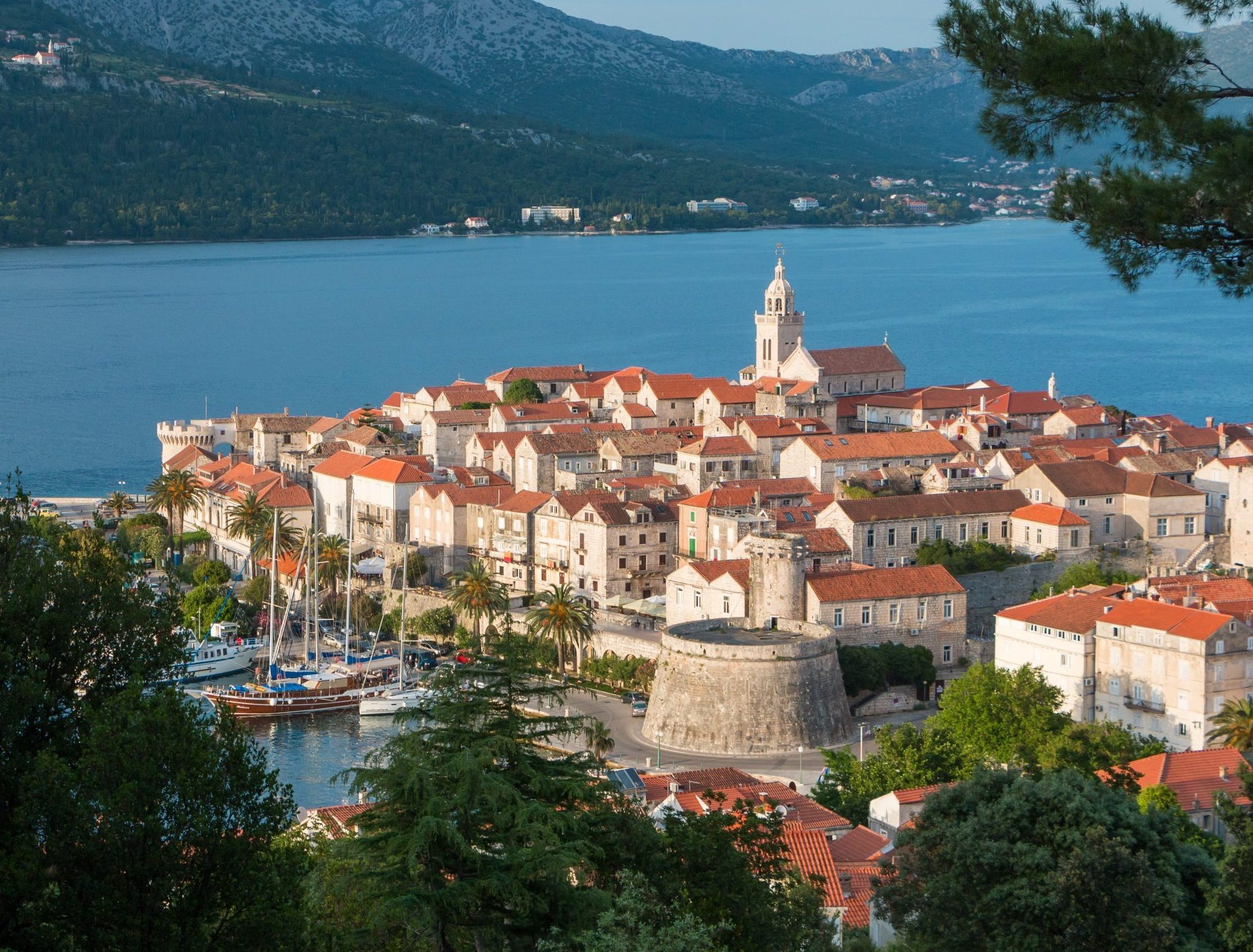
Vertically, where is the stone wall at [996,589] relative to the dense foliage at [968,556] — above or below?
below

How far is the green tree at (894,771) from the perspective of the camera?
37000mm

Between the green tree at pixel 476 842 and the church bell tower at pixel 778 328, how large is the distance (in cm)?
5724

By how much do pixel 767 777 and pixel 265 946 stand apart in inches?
1055

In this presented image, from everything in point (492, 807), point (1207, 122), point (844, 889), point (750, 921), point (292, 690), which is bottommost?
point (292, 690)

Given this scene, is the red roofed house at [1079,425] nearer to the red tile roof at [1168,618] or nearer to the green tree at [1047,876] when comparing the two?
the red tile roof at [1168,618]

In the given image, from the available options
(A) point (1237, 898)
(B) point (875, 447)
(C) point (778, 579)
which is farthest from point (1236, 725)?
(B) point (875, 447)

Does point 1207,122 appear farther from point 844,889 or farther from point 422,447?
point 422,447

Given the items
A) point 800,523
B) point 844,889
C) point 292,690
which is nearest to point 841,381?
point 800,523

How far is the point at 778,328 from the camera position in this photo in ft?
257

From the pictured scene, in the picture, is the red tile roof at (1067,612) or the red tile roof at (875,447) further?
the red tile roof at (875,447)

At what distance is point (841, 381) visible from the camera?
249 feet

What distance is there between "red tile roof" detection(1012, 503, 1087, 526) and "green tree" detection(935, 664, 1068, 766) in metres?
13.6

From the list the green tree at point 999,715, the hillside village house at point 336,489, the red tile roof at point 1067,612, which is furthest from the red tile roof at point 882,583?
the hillside village house at point 336,489

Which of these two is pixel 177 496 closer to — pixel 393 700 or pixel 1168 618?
pixel 393 700
